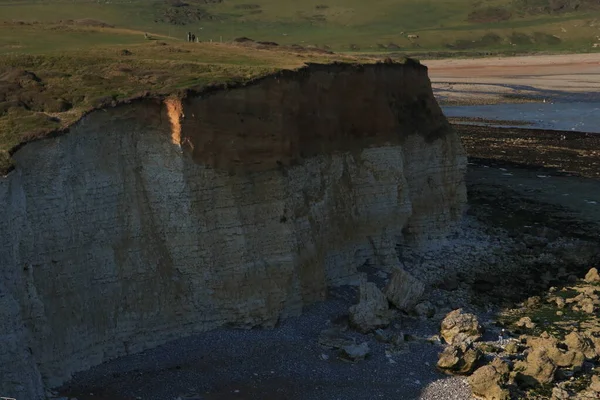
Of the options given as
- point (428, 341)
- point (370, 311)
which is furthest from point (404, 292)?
point (428, 341)

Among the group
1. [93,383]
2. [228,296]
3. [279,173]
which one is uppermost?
[279,173]

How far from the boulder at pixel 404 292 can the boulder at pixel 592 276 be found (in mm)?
10228

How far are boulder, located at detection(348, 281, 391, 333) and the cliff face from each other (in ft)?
7.08

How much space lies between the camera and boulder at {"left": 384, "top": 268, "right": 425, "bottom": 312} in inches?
1347

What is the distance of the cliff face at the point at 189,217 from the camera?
26.2 metres

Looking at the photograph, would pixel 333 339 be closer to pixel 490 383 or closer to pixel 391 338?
pixel 391 338

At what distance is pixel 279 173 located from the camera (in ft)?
107

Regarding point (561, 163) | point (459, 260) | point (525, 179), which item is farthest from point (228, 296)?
point (561, 163)

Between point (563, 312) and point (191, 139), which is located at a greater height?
point (191, 139)

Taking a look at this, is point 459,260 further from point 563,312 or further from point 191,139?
point 191,139

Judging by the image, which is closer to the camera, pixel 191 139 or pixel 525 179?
pixel 191 139

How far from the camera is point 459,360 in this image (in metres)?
29.7

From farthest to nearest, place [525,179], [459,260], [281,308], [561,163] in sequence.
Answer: [561,163]
[525,179]
[459,260]
[281,308]

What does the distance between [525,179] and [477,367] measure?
31.9 metres
